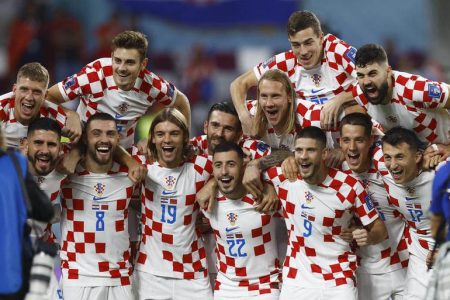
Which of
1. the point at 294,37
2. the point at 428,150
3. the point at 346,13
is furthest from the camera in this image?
the point at 346,13

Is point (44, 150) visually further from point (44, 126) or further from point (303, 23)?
point (303, 23)

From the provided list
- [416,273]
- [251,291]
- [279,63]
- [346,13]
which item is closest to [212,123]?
[279,63]

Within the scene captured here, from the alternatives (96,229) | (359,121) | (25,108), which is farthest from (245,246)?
(25,108)

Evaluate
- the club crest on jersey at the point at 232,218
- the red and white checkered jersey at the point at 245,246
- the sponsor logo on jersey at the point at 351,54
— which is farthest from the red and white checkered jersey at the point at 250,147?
the sponsor logo on jersey at the point at 351,54

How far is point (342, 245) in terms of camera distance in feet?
21.8

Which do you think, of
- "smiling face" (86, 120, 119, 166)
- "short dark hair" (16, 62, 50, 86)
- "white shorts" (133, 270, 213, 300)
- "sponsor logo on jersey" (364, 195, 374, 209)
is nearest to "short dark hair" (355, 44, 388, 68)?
"sponsor logo on jersey" (364, 195, 374, 209)

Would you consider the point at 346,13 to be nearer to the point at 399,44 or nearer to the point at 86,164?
the point at 399,44

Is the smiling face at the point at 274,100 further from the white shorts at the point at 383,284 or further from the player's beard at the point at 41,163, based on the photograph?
the player's beard at the point at 41,163

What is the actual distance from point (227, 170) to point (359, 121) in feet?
3.00

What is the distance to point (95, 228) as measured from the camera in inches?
271

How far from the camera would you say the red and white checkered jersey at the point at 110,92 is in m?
7.13

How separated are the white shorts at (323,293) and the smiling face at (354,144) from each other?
801mm

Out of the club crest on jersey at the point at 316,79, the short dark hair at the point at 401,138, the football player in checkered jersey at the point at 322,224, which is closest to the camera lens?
the short dark hair at the point at 401,138

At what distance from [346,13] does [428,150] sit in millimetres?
8166
